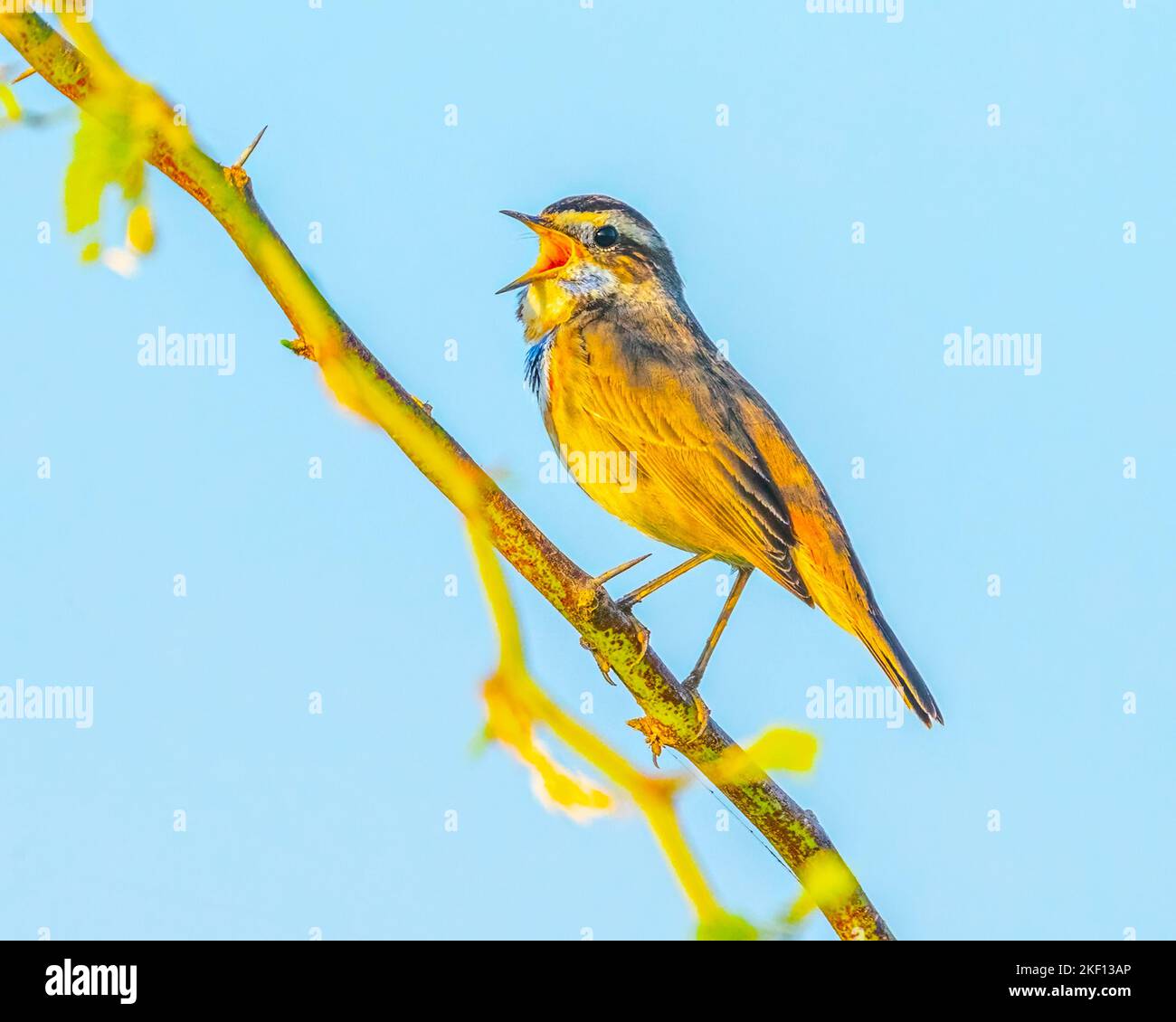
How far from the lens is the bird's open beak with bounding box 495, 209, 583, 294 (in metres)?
6.53

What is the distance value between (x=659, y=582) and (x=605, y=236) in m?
1.94

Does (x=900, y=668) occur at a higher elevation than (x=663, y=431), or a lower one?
lower

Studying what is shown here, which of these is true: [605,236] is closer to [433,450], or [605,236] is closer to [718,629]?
[718,629]

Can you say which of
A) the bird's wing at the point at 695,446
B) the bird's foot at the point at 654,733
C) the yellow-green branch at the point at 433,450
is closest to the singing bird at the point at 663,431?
the bird's wing at the point at 695,446

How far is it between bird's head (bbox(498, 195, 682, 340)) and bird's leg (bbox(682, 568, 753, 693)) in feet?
5.21

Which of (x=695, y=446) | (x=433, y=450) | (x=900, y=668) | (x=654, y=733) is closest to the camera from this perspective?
(x=433, y=450)

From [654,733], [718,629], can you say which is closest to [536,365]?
[718,629]

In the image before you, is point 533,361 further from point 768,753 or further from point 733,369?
point 768,753

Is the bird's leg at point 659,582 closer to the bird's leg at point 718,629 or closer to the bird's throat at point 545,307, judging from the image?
the bird's leg at point 718,629

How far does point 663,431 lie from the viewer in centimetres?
635

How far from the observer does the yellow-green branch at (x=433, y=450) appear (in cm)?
257

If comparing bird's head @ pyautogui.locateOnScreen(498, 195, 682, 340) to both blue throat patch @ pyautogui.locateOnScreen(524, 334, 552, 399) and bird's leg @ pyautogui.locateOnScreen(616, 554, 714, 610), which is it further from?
bird's leg @ pyautogui.locateOnScreen(616, 554, 714, 610)

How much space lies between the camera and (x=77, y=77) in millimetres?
2568
